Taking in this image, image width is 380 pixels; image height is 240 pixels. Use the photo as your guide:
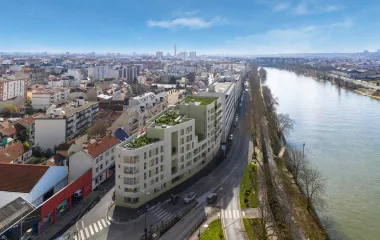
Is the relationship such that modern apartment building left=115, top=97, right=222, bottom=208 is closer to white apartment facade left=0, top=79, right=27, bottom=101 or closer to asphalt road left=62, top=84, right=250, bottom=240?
asphalt road left=62, top=84, right=250, bottom=240

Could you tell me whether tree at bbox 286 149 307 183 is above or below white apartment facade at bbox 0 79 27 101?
below

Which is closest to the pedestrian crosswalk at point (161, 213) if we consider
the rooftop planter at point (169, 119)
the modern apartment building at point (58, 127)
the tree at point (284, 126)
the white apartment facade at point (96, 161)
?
the white apartment facade at point (96, 161)

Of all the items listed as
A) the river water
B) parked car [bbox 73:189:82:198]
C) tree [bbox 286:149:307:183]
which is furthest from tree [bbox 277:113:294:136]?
parked car [bbox 73:189:82:198]

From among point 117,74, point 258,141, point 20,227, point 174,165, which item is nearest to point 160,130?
point 174,165

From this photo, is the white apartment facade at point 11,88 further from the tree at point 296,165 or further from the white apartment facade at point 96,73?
the tree at point 296,165

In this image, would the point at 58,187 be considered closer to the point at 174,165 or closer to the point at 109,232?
the point at 109,232
